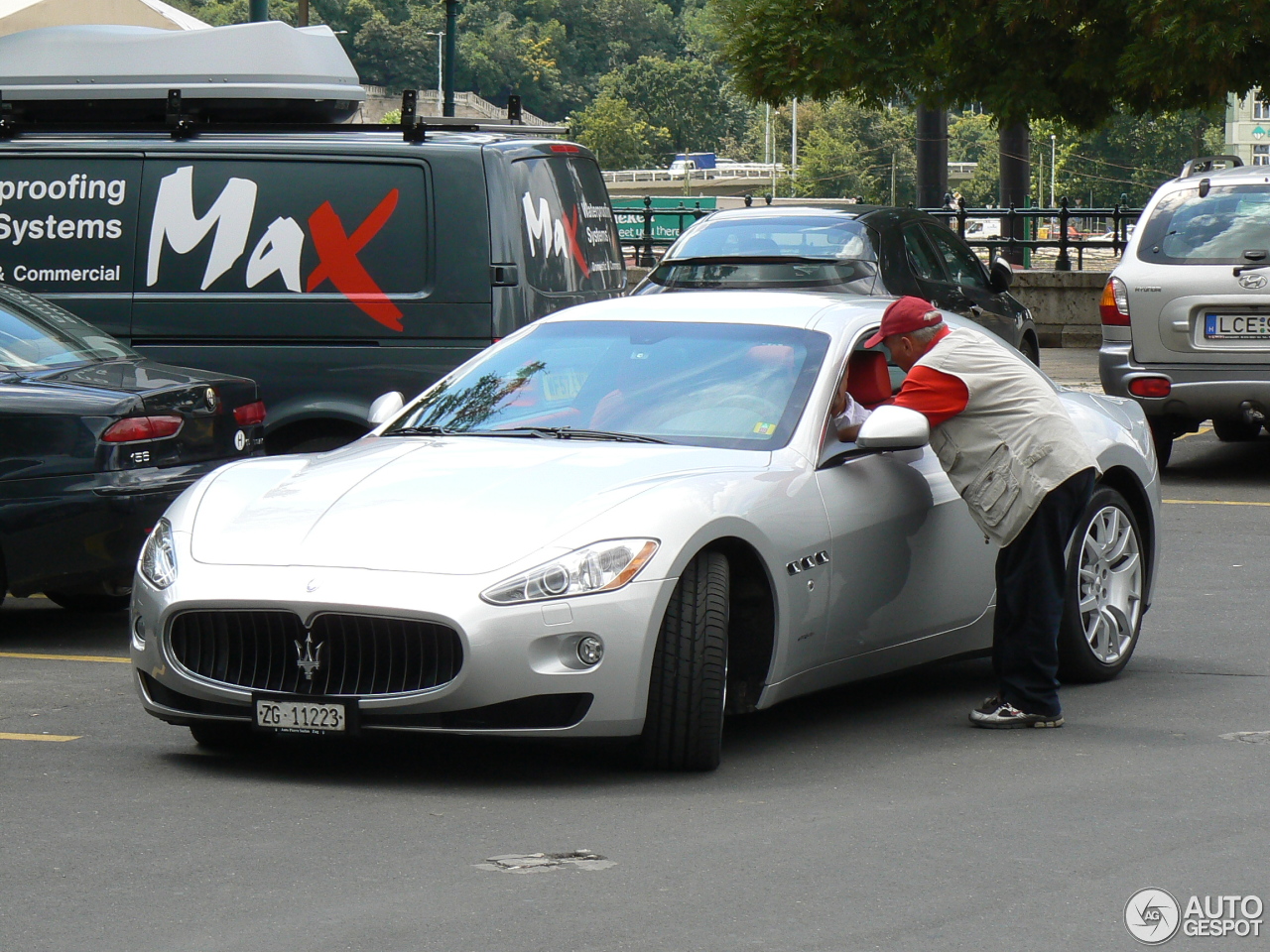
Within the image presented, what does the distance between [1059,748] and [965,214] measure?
16.8m

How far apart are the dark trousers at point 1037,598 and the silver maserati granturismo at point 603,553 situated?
324mm

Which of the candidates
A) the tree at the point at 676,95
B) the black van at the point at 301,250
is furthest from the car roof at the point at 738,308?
the tree at the point at 676,95

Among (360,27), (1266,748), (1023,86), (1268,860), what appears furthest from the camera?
(360,27)

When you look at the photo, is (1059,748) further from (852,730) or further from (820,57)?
(820,57)

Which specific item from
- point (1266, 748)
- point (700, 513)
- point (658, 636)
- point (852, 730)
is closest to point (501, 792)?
point (658, 636)

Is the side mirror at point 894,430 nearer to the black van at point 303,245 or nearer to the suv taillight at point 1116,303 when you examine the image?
the black van at point 303,245

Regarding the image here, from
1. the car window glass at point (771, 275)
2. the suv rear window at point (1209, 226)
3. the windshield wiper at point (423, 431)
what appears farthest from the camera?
the car window glass at point (771, 275)

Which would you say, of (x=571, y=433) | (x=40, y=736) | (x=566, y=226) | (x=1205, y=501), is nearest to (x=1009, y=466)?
→ (x=571, y=433)

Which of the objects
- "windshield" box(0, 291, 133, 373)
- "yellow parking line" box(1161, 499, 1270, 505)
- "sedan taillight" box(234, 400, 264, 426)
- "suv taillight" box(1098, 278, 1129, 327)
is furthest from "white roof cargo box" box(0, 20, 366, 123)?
"yellow parking line" box(1161, 499, 1270, 505)

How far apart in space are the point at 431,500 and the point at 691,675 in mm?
904

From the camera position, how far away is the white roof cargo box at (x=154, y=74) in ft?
35.1

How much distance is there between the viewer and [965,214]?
2222cm

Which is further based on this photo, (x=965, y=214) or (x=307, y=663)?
(x=965, y=214)

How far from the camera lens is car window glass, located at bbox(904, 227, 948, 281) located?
44.7 feet
